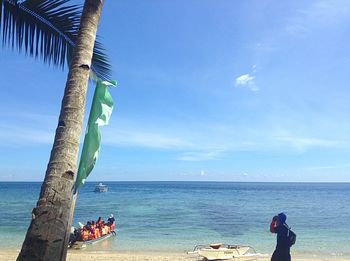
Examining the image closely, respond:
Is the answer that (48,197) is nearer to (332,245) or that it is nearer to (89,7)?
(89,7)

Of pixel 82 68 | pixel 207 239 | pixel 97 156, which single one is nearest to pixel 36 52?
pixel 82 68

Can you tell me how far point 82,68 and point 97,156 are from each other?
2.41ft

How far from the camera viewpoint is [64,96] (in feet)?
10.5

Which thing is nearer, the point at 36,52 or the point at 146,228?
the point at 36,52

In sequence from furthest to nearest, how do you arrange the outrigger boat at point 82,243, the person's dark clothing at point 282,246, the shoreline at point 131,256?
the outrigger boat at point 82,243 → the shoreline at point 131,256 → the person's dark clothing at point 282,246

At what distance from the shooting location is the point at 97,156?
3309mm

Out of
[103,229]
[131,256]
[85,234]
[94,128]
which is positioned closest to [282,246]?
[94,128]

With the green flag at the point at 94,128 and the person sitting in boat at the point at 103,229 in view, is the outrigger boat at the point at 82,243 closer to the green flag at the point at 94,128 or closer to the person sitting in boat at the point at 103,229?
the person sitting in boat at the point at 103,229

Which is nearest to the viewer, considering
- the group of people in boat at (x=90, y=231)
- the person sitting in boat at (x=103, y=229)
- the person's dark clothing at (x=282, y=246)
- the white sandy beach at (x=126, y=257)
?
the person's dark clothing at (x=282, y=246)

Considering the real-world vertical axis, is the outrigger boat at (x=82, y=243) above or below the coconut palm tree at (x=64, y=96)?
below

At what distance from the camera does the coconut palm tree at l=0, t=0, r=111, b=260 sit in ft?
8.63

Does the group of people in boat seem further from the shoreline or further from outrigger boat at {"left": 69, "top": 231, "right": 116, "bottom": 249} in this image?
the shoreline

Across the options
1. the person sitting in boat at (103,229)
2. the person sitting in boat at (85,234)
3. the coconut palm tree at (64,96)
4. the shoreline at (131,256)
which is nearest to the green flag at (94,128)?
the coconut palm tree at (64,96)

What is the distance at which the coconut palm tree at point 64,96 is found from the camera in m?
2.63
